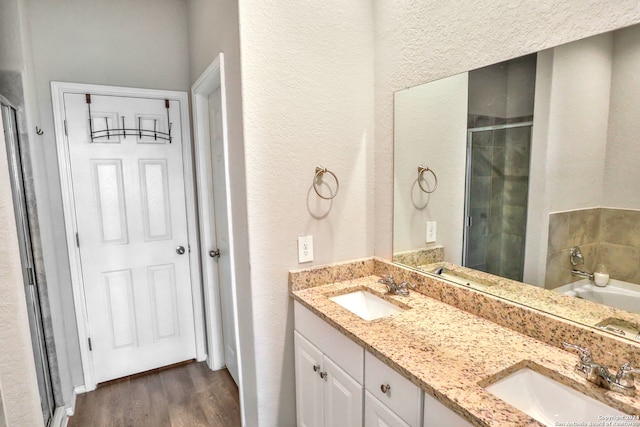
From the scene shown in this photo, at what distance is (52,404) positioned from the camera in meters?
2.14

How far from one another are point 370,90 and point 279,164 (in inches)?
27.7

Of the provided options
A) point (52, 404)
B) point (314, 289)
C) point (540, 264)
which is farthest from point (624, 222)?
point (52, 404)

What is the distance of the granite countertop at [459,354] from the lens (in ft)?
2.93

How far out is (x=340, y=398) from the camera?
1433 mm

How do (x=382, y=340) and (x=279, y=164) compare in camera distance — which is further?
(x=279, y=164)

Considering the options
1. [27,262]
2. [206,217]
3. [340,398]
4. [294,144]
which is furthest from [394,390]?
[27,262]

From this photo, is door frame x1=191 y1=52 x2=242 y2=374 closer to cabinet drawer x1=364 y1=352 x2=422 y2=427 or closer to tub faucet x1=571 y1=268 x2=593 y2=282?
cabinet drawer x1=364 y1=352 x2=422 y2=427

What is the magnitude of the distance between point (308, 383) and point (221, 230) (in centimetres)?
124

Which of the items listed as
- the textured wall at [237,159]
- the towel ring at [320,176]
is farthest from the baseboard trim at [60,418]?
the towel ring at [320,176]

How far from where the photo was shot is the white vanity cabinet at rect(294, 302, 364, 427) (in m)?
1.35

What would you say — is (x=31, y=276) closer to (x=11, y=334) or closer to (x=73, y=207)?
(x=73, y=207)

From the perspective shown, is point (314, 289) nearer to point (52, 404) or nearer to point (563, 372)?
point (563, 372)

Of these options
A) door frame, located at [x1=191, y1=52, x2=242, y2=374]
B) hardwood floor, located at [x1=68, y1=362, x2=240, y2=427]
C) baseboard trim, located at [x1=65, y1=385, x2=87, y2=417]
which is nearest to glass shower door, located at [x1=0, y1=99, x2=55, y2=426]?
baseboard trim, located at [x1=65, y1=385, x2=87, y2=417]

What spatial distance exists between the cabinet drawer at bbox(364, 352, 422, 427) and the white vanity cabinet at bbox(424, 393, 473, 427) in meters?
0.03
